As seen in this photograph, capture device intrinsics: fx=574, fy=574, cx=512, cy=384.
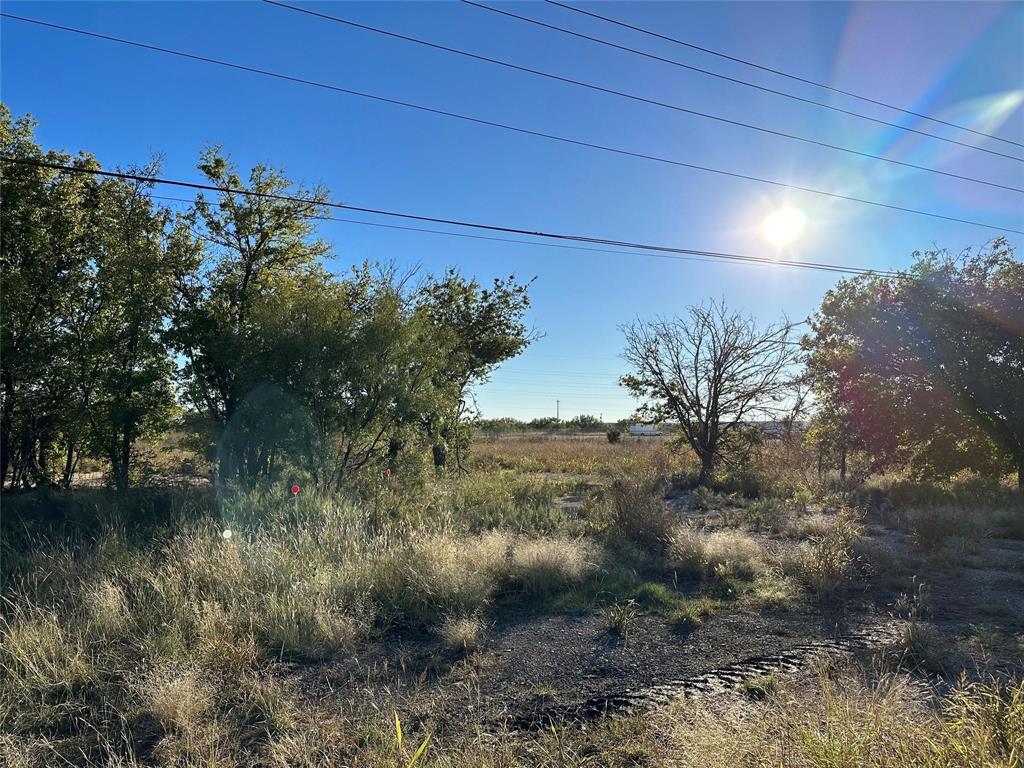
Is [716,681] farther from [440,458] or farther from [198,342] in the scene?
[440,458]

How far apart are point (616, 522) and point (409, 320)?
4.72 metres

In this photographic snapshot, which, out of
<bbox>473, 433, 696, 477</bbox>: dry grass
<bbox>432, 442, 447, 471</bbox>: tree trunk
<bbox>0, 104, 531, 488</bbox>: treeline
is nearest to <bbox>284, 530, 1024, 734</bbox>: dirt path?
<bbox>0, 104, 531, 488</bbox>: treeline

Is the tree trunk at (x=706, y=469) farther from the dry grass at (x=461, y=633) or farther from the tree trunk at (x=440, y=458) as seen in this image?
the dry grass at (x=461, y=633)

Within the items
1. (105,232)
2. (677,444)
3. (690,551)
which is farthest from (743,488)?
(105,232)

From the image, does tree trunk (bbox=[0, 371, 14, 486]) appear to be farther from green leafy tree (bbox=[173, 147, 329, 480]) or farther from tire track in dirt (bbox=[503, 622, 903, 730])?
tire track in dirt (bbox=[503, 622, 903, 730])

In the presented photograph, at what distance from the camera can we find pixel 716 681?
3.96 m

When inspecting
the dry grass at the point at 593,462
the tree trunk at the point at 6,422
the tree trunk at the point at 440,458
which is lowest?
the dry grass at the point at 593,462

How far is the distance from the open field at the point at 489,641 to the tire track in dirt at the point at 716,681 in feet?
0.07

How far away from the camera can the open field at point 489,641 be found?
120 inches

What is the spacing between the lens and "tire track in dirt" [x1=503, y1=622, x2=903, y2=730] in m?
3.56

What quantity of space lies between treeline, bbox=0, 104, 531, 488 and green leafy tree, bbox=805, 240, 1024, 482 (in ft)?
35.3

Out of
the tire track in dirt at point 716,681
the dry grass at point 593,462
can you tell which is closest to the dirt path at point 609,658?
the tire track in dirt at point 716,681

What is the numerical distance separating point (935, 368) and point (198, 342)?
606 inches

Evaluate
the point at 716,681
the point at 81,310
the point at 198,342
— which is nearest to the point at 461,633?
the point at 716,681
